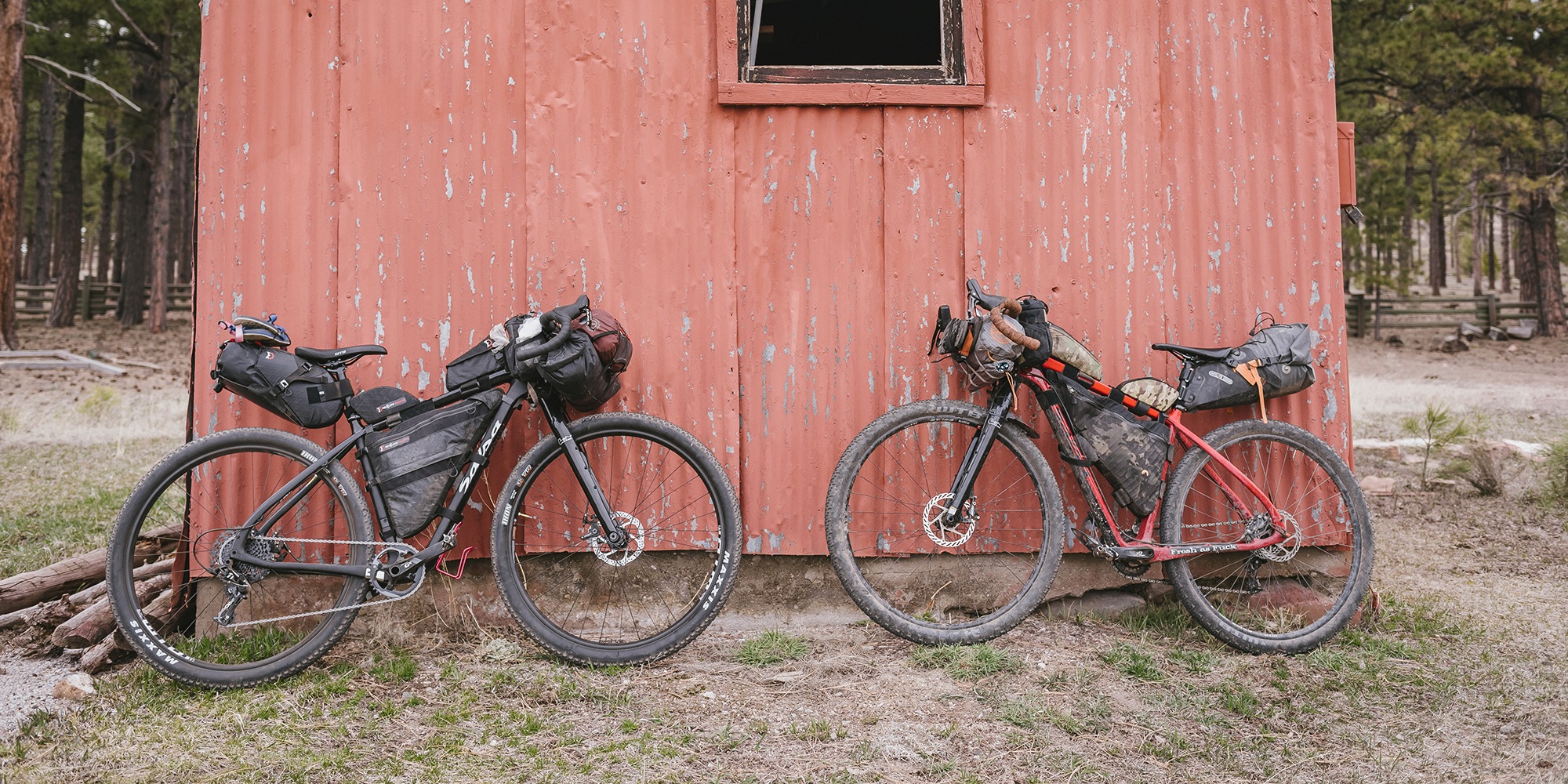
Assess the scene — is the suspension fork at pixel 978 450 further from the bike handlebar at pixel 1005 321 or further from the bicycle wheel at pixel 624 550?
the bicycle wheel at pixel 624 550

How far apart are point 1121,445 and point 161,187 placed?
2192cm

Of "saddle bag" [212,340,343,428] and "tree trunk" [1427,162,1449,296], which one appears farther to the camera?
"tree trunk" [1427,162,1449,296]

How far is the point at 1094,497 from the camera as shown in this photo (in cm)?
348

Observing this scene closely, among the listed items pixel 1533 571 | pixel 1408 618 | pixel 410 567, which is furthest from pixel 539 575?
pixel 1533 571

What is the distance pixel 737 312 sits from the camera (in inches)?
147

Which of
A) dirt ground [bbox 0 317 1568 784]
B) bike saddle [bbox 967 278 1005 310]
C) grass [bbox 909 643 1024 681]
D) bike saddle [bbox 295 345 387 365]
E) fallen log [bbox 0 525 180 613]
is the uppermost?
bike saddle [bbox 967 278 1005 310]

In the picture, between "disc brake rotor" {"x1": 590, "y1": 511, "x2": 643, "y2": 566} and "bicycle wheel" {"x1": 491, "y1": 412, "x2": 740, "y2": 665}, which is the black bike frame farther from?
"bicycle wheel" {"x1": 491, "y1": 412, "x2": 740, "y2": 665}

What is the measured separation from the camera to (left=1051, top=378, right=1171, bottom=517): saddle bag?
3.48 meters

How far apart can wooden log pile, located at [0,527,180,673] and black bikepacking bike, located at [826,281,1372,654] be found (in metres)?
2.81

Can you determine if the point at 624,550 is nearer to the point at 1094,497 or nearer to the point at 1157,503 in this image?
the point at 1094,497

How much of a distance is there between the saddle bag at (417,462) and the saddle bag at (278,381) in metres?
0.21

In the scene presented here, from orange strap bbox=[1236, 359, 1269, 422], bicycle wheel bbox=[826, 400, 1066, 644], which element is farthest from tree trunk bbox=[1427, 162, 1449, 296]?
bicycle wheel bbox=[826, 400, 1066, 644]

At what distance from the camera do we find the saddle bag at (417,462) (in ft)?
10.6

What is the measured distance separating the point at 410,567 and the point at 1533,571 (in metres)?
5.54
